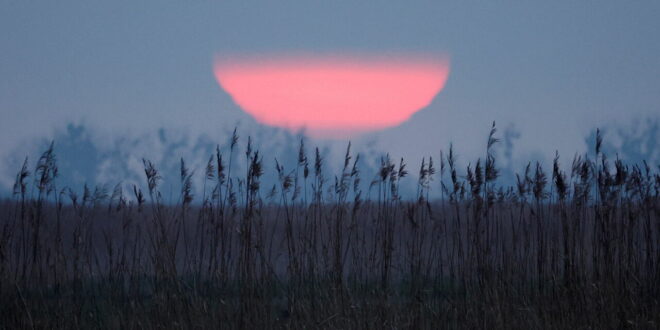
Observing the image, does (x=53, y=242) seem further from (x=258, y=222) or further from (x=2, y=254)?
(x=258, y=222)

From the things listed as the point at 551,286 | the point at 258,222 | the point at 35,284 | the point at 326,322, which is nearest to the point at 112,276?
the point at 35,284

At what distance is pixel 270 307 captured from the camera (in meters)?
5.50

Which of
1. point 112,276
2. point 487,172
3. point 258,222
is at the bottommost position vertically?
point 112,276

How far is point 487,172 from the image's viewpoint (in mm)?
6082

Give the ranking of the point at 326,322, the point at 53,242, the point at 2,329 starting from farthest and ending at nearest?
1. the point at 53,242
2. the point at 2,329
3. the point at 326,322

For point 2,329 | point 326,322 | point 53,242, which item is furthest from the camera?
point 53,242

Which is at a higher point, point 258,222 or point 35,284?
point 258,222

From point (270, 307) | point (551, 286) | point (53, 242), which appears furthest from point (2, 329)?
point (551, 286)

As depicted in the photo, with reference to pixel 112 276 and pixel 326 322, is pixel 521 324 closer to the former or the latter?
pixel 326 322

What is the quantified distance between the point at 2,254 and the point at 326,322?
9.91ft

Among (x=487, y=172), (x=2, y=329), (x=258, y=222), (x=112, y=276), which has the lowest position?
(x=2, y=329)

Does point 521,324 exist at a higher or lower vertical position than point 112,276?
lower

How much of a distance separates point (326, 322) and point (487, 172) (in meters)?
1.96

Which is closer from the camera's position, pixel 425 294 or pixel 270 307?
pixel 270 307
